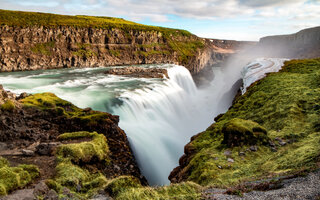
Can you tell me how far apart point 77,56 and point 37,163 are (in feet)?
234

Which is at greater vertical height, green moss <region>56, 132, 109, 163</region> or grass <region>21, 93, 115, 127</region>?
grass <region>21, 93, 115, 127</region>

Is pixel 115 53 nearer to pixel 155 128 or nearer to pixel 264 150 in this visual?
pixel 155 128

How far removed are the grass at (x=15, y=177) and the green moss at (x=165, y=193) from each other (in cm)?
424

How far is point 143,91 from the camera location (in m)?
33.3

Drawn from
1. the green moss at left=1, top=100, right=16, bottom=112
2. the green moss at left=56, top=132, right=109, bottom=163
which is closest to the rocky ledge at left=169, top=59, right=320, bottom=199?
the green moss at left=56, top=132, right=109, bottom=163

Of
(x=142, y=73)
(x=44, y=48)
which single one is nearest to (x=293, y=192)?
(x=142, y=73)

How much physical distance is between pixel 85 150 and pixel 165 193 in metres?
7.03

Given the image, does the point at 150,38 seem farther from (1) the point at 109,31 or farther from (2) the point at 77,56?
(2) the point at 77,56

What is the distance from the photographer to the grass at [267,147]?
368 inches

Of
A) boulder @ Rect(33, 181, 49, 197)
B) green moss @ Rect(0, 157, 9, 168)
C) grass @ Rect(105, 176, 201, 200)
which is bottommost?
green moss @ Rect(0, 157, 9, 168)

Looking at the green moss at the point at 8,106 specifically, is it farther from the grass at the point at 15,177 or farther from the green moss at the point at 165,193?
the green moss at the point at 165,193

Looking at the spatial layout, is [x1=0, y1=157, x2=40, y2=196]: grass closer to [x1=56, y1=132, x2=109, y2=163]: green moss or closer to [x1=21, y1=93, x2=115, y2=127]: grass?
[x1=56, y1=132, x2=109, y2=163]: green moss

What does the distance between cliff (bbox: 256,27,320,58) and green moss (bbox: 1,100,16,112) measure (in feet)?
446

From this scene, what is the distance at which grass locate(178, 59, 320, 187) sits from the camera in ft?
30.6
